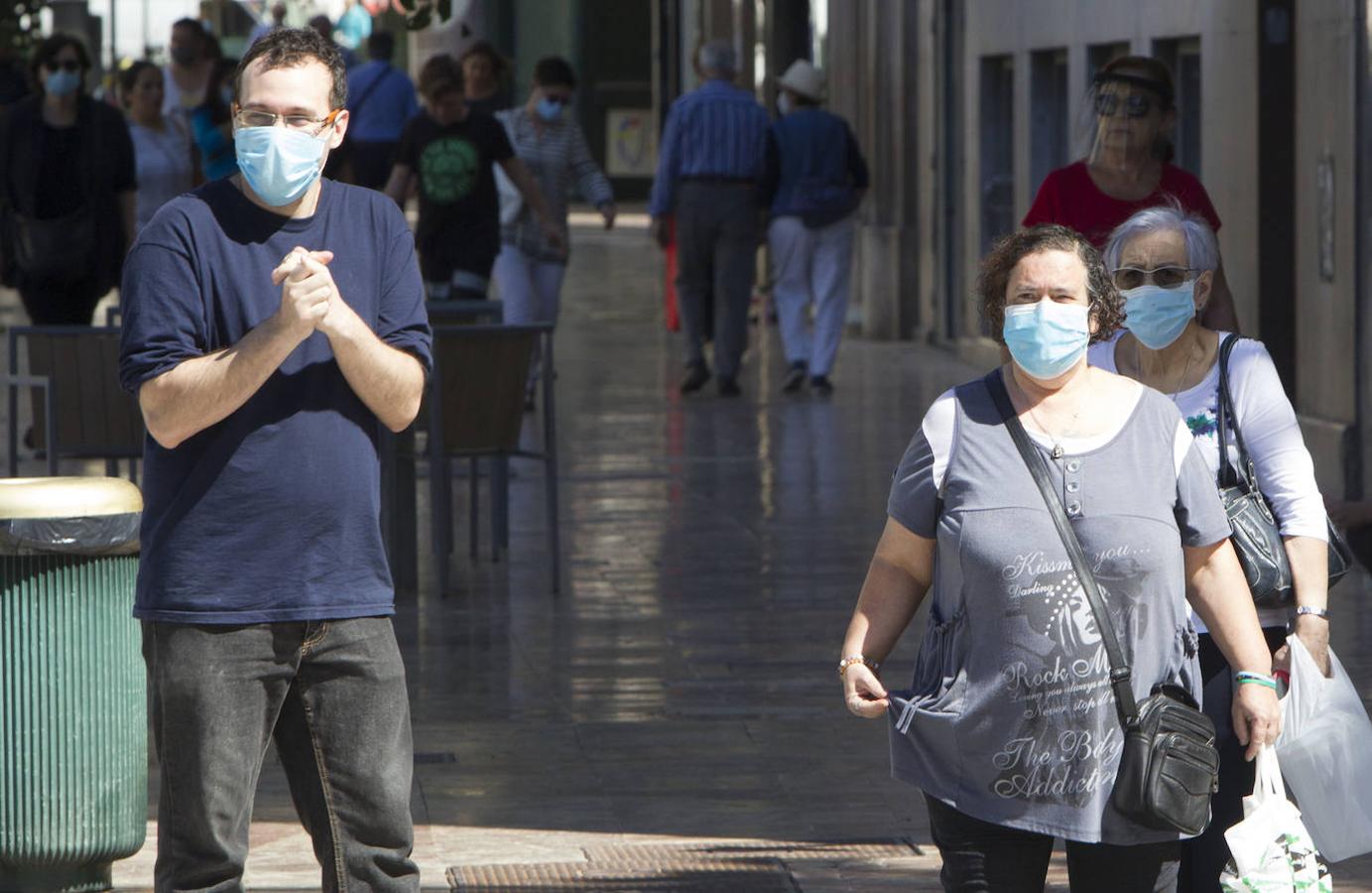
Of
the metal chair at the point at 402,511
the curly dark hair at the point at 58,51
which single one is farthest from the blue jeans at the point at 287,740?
the curly dark hair at the point at 58,51

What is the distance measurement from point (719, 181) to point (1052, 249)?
11.5m

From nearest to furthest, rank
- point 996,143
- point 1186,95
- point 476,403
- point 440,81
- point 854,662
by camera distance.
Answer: point 854,662
point 476,403
point 440,81
point 1186,95
point 996,143

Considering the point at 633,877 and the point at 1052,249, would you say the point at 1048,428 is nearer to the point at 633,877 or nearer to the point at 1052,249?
the point at 1052,249

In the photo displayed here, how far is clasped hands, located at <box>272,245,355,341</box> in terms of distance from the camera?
3830 mm

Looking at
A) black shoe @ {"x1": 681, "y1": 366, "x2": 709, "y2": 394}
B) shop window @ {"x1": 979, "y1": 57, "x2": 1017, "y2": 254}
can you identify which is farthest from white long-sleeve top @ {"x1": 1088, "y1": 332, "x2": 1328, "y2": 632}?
shop window @ {"x1": 979, "y1": 57, "x2": 1017, "y2": 254}

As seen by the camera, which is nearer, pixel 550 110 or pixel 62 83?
pixel 62 83

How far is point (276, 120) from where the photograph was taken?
13.3 feet

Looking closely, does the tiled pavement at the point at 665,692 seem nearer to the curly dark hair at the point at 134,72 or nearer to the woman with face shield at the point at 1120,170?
the woman with face shield at the point at 1120,170

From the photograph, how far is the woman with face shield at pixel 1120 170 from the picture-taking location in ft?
22.3

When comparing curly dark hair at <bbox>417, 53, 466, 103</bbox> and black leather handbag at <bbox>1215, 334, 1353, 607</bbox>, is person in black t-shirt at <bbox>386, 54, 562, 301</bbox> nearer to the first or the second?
curly dark hair at <bbox>417, 53, 466, 103</bbox>

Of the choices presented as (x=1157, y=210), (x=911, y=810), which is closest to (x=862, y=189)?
(x=911, y=810)

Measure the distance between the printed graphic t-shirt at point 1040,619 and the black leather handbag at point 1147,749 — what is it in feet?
0.05

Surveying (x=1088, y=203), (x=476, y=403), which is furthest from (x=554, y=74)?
(x=1088, y=203)

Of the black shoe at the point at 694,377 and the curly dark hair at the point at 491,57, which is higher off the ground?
the curly dark hair at the point at 491,57
